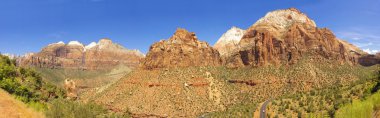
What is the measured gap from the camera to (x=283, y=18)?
150 m

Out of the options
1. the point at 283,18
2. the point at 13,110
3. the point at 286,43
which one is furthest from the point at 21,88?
the point at 283,18

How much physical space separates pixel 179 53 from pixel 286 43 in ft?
149

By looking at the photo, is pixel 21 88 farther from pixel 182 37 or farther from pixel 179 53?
pixel 182 37

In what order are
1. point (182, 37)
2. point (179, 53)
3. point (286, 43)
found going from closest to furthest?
point (179, 53) → point (286, 43) → point (182, 37)

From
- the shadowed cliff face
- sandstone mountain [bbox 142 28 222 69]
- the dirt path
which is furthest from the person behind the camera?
the shadowed cliff face

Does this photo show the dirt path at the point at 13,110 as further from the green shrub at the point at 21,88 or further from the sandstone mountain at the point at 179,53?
the sandstone mountain at the point at 179,53

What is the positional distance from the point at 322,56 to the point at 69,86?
3639 inches

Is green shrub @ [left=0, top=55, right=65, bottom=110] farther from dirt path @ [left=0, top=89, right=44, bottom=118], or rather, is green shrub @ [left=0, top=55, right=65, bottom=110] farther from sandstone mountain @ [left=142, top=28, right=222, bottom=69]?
sandstone mountain @ [left=142, top=28, right=222, bottom=69]

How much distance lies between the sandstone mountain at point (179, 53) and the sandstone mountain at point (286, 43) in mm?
18503

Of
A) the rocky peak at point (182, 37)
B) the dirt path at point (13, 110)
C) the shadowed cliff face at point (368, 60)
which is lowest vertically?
the dirt path at point (13, 110)

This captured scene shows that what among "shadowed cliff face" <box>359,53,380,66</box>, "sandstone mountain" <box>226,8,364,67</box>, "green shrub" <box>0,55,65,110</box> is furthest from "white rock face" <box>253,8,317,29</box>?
"green shrub" <box>0,55,65,110</box>

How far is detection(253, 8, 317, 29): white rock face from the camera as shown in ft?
478

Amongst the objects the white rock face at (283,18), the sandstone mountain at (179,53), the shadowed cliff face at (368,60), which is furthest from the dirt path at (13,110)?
the shadowed cliff face at (368,60)

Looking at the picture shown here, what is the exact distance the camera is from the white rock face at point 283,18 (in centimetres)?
14575
